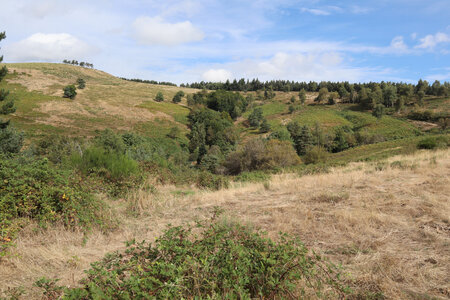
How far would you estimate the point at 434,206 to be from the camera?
212 inches

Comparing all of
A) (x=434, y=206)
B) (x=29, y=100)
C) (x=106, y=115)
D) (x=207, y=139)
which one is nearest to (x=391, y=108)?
(x=207, y=139)

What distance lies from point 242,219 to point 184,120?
64952mm

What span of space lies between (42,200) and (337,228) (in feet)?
17.9

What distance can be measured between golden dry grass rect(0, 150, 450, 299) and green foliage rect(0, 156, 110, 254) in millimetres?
289

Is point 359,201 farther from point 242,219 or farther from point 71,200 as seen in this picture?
point 71,200

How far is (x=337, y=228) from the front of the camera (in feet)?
15.4

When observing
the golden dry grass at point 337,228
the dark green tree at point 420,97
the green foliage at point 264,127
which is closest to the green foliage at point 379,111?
the dark green tree at point 420,97

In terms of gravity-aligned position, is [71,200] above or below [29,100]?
below

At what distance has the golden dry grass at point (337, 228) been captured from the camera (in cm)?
311

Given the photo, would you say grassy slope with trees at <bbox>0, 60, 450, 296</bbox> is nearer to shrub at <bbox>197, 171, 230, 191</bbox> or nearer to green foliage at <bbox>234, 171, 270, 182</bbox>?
shrub at <bbox>197, 171, 230, 191</bbox>

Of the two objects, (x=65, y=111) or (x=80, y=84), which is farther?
(x=80, y=84)

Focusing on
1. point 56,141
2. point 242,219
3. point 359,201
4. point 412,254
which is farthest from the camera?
point 56,141

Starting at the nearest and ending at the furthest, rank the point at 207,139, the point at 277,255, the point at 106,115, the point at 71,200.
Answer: the point at 277,255, the point at 71,200, the point at 106,115, the point at 207,139

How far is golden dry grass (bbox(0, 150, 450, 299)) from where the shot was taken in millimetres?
3109
